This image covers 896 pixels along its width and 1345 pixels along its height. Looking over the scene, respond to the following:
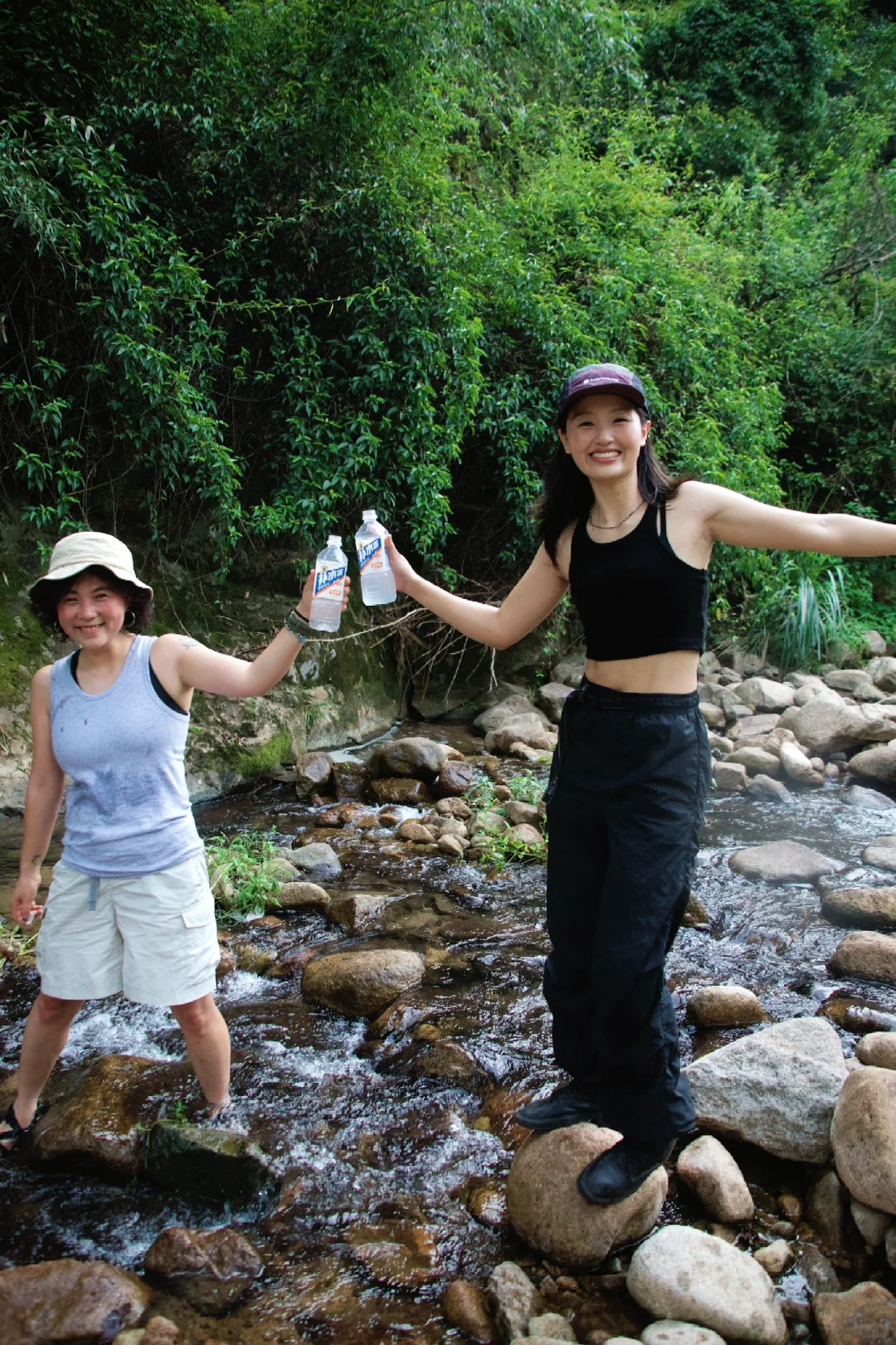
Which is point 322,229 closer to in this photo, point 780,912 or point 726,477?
point 726,477

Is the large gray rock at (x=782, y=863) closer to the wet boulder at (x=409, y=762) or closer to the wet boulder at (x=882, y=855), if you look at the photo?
the wet boulder at (x=882, y=855)

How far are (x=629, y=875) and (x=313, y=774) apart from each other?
4784 millimetres

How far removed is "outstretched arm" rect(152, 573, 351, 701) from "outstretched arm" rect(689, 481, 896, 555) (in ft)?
3.26

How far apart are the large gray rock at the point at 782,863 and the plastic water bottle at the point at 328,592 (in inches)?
150

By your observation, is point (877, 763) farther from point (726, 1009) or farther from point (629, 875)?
point (629, 875)

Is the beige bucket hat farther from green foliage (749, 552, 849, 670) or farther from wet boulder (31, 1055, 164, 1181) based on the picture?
green foliage (749, 552, 849, 670)

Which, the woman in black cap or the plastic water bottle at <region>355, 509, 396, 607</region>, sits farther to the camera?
the plastic water bottle at <region>355, 509, 396, 607</region>

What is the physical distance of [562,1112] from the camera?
Answer: 100 inches

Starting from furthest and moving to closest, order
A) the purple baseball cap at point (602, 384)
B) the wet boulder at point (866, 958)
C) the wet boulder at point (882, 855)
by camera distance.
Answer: the wet boulder at point (882, 855), the wet boulder at point (866, 958), the purple baseball cap at point (602, 384)

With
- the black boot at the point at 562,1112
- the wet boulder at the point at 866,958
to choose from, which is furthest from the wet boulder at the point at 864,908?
the black boot at the point at 562,1112

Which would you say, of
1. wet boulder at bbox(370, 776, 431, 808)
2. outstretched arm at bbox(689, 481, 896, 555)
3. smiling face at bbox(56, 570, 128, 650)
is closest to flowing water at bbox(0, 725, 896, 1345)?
wet boulder at bbox(370, 776, 431, 808)

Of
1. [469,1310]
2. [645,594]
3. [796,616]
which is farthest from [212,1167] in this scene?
[796,616]

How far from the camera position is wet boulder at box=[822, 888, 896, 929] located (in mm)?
4375

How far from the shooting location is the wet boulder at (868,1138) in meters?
2.29
